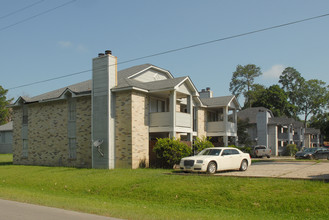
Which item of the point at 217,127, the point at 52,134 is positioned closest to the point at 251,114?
the point at 217,127

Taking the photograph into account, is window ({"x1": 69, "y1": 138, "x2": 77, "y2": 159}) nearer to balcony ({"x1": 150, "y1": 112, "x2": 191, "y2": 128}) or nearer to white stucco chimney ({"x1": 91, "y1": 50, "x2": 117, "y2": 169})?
white stucco chimney ({"x1": 91, "y1": 50, "x2": 117, "y2": 169})

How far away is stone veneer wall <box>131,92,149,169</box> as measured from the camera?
23266 mm

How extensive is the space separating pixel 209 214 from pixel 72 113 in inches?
741

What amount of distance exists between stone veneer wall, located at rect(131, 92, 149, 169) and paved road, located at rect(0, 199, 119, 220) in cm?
1199

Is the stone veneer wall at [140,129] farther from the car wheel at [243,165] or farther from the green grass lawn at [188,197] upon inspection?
the car wheel at [243,165]

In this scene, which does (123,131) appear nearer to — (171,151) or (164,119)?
(164,119)

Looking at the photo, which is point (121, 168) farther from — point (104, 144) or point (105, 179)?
point (105, 179)

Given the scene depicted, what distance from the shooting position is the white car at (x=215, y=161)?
17734 millimetres

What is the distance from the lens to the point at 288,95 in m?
76.2

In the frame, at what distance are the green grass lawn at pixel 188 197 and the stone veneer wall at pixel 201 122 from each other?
12.9m

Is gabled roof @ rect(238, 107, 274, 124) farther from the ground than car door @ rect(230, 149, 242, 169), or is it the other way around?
gabled roof @ rect(238, 107, 274, 124)

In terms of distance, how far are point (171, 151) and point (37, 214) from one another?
43.6ft

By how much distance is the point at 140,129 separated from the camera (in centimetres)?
2386

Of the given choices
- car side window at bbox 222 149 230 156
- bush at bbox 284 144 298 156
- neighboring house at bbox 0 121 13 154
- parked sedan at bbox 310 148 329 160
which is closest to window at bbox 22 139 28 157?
car side window at bbox 222 149 230 156
